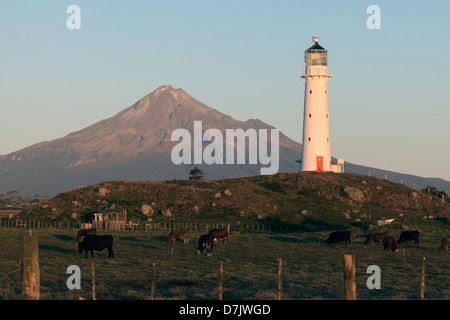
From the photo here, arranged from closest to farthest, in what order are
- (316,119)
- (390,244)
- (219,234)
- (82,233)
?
(390,244), (219,234), (82,233), (316,119)

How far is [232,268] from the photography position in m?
39.1

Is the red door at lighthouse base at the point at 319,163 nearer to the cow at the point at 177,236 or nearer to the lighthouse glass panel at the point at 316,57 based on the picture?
the lighthouse glass panel at the point at 316,57

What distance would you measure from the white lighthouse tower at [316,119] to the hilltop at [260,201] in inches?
103

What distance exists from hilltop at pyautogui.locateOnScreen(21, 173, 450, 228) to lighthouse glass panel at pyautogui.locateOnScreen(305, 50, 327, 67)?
17.7 meters

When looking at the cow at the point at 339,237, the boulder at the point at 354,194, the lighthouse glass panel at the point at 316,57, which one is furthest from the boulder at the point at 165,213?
the lighthouse glass panel at the point at 316,57

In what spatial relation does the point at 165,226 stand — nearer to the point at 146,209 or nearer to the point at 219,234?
the point at 146,209

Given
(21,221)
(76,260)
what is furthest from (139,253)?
(21,221)

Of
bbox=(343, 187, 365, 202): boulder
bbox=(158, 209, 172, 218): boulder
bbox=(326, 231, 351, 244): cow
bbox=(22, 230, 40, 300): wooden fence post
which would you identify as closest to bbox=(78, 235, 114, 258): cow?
bbox=(326, 231, 351, 244): cow

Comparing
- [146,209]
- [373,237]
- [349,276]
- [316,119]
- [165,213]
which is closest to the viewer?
[349,276]

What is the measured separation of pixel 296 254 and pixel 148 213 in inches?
1401

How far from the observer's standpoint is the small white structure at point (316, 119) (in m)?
99.2

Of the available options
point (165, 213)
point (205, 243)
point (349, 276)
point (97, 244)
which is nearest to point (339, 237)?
point (205, 243)

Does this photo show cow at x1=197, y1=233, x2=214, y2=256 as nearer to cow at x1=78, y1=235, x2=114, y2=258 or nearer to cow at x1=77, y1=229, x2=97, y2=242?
cow at x1=78, y1=235, x2=114, y2=258

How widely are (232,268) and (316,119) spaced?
62.9 m
